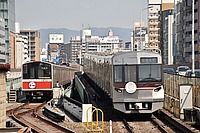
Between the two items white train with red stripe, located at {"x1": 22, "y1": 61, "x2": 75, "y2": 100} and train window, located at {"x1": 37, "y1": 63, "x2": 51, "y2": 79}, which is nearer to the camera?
white train with red stripe, located at {"x1": 22, "y1": 61, "x2": 75, "y2": 100}

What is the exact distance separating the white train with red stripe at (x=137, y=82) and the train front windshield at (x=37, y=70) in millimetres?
11964

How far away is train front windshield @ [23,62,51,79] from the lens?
2828 centimetres

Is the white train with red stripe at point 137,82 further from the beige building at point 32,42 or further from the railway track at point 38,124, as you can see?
the beige building at point 32,42

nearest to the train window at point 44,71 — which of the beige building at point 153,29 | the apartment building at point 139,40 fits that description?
the apartment building at point 139,40

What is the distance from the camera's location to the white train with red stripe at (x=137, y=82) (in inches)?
658

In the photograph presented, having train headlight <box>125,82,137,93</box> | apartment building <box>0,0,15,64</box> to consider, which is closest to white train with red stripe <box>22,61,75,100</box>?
train headlight <box>125,82,137,93</box>

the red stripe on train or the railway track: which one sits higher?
the red stripe on train

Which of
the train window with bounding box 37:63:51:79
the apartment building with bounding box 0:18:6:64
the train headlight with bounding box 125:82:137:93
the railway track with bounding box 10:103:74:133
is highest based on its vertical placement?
the apartment building with bounding box 0:18:6:64

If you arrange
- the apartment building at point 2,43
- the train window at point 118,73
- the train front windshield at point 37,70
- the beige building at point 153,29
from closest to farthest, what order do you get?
the train window at point 118,73, the train front windshield at point 37,70, the apartment building at point 2,43, the beige building at point 153,29

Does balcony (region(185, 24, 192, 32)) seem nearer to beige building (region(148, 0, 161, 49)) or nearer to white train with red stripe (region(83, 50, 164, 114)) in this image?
beige building (region(148, 0, 161, 49))

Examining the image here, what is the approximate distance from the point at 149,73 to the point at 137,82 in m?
0.61

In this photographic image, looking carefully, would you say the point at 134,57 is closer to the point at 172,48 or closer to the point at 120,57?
the point at 120,57

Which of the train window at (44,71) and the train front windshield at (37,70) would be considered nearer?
the train front windshield at (37,70)

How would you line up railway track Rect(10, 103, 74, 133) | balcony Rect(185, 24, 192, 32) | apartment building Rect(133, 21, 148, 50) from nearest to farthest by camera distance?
railway track Rect(10, 103, 74, 133) → apartment building Rect(133, 21, 148, 50) → balcony Rect(185, 24, 192, 32)
